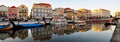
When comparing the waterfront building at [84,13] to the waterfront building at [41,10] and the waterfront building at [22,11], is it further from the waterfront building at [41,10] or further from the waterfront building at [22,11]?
the waterfront building at [22,11]

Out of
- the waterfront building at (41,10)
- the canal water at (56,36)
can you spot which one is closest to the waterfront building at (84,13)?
the waterfront building at (41,10)

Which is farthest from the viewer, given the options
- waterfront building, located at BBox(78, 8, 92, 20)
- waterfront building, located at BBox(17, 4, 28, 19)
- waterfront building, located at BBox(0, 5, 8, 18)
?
waterfront building, located at BBox(78, 8, 92, 20)

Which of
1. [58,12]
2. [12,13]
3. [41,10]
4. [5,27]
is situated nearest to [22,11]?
[12,13]

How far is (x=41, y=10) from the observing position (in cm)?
8300

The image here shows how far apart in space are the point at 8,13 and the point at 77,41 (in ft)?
185

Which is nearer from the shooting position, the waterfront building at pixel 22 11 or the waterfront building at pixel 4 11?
the waterfront building at pixel 4 11

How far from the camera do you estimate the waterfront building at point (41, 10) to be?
80.6m

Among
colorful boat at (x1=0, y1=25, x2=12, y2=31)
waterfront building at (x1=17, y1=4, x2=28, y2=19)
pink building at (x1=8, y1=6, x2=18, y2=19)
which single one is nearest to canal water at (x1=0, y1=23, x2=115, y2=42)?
colorful boat at (x1=0, y1=25, x2=12, y2=31)

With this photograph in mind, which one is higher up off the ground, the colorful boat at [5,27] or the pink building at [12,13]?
the pink building at [12,13]

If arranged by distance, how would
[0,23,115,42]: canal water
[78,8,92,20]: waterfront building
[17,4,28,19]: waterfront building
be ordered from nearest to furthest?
[0,23,115,42]: canal water → [17,4,28,19]: waterfront building → [78,8,92,20]: waterfront building

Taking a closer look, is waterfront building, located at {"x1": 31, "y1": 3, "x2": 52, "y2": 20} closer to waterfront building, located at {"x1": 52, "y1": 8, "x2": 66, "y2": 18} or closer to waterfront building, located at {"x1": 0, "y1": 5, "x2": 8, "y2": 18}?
waterfront building, located at {"x1": 52, "y1": 8, "x2": 66, "y2": 18}

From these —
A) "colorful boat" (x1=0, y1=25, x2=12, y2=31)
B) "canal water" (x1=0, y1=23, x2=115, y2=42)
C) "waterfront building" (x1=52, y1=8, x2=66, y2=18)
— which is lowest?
"canal water" (x1=0, y1=23, x2=115, y2=42)

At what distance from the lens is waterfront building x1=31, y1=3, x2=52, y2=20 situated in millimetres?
80625

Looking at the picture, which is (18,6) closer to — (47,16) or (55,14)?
(47,16)
